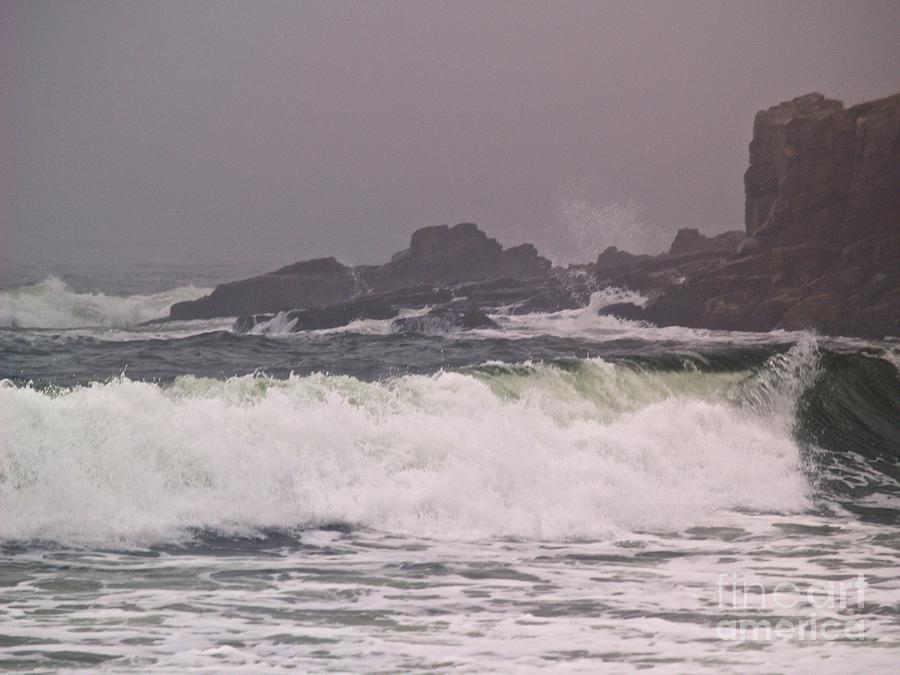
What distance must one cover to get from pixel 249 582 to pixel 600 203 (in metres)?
15.9

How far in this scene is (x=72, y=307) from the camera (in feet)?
45.9

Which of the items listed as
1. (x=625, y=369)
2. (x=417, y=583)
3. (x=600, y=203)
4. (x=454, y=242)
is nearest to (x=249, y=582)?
(x=417, y=583)

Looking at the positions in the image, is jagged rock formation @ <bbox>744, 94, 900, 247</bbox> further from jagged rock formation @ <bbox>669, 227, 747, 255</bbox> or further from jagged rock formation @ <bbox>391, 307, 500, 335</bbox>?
jagged rock formation @ <bbox>391, 307, 500, 335</bbox>

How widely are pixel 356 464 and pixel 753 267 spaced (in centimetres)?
1210

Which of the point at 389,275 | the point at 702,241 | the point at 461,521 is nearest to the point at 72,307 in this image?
the point at 389,275

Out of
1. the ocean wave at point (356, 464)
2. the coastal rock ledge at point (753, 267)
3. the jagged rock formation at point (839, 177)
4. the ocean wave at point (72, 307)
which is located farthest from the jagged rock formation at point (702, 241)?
the ocean wave at point (356, 464)

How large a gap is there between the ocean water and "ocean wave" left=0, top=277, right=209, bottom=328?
192 inches

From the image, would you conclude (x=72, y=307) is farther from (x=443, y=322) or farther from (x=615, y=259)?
(x=615, y=259)

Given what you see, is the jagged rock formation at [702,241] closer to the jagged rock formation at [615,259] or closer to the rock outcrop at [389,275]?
the jagged rock formation at [615,259]

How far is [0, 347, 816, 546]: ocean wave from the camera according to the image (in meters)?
4.74

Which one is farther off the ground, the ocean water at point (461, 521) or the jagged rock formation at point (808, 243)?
the jagged rock formation at point (808, 243)

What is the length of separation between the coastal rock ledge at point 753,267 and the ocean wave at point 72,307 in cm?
37

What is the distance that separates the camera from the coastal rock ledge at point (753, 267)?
1555 cm

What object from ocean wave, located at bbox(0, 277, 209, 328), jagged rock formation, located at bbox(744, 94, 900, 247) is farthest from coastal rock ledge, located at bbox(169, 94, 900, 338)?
ocean wave, located at bbox(0, 277, 209, 328)
